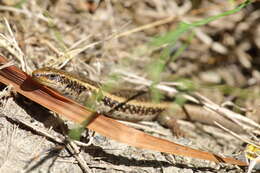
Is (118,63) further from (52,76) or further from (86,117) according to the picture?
(86,117)

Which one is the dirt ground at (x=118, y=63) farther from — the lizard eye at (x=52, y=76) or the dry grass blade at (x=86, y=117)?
the lizard eye at (x=52, y=76)

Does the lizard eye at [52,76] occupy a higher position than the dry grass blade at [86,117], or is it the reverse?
the lizard eye at [52,76]

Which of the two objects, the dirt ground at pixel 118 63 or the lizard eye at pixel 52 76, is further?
the lizard eye at pixel 52 76

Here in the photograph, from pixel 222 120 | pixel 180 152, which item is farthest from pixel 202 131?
pixel 180 152

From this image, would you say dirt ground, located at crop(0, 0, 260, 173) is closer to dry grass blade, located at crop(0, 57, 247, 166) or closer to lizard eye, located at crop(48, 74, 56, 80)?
dry grass blade, located at crop(0, 57, 247, 166)

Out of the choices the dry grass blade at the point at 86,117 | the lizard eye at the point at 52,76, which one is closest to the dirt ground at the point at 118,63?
the dry grass blade at the point at 86,117

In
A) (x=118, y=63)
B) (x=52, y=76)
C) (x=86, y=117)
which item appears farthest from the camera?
(x=118, y=63)

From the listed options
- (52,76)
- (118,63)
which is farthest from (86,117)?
(118,63)
